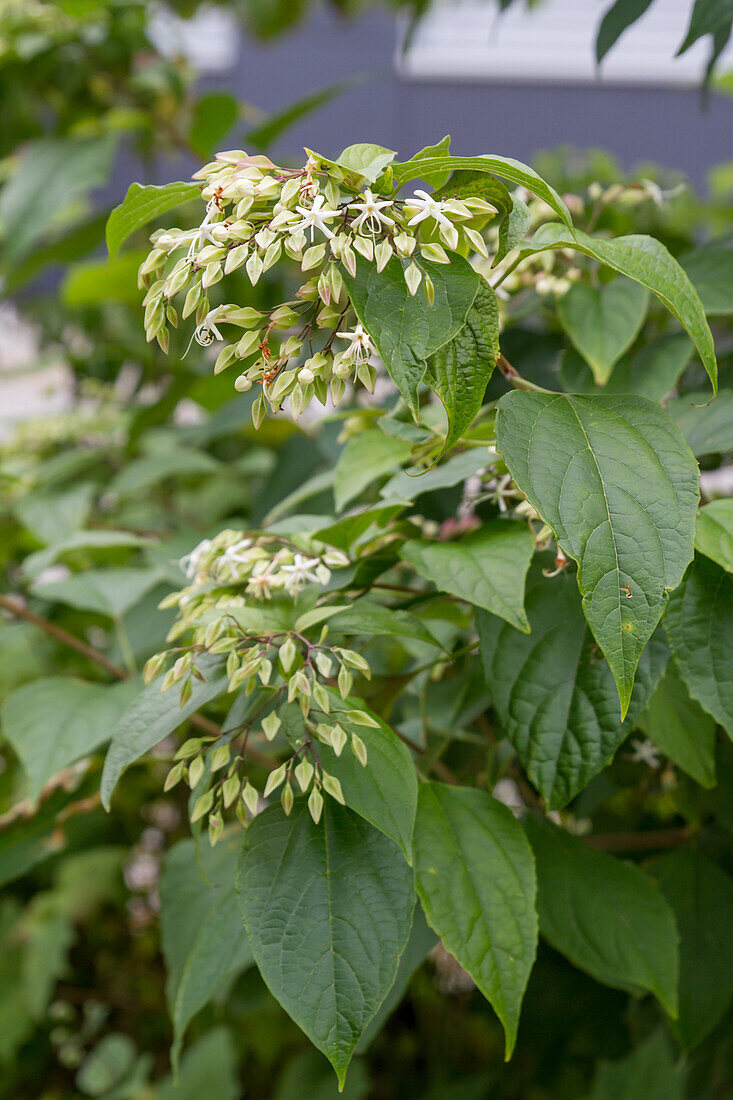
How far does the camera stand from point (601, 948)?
49 centimetres

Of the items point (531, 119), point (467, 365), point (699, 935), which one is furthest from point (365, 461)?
point (531, 119)

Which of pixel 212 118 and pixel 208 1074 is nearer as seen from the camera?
pixel 208 1074

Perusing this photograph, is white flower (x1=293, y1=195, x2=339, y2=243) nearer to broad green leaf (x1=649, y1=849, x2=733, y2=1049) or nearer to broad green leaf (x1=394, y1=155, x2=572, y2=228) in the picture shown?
broad green leaf (x1=394, y1=155, x2=572, y2=228)

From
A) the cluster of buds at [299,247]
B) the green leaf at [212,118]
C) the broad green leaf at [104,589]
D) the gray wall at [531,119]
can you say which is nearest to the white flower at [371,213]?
the cluster of buds at [299,247]

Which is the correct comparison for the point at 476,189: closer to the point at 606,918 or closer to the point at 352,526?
the point at 352,526

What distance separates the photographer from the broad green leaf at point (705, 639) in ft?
1.33

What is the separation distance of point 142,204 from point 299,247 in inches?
3.8

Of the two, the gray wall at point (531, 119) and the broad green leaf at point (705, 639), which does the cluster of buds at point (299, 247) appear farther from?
the gray wall at point (531, 119)

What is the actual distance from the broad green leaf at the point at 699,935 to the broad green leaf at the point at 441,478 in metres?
0.33

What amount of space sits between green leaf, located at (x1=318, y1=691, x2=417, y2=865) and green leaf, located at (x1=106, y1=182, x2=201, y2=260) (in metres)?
0.22

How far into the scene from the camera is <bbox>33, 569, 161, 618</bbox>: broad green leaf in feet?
2.39

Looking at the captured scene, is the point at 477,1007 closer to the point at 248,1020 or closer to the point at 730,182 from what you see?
the point at 248,1020

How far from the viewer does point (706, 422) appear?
0.51 meters

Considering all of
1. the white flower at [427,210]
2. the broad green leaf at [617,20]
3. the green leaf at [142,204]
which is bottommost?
the green leaf at [142,204]
